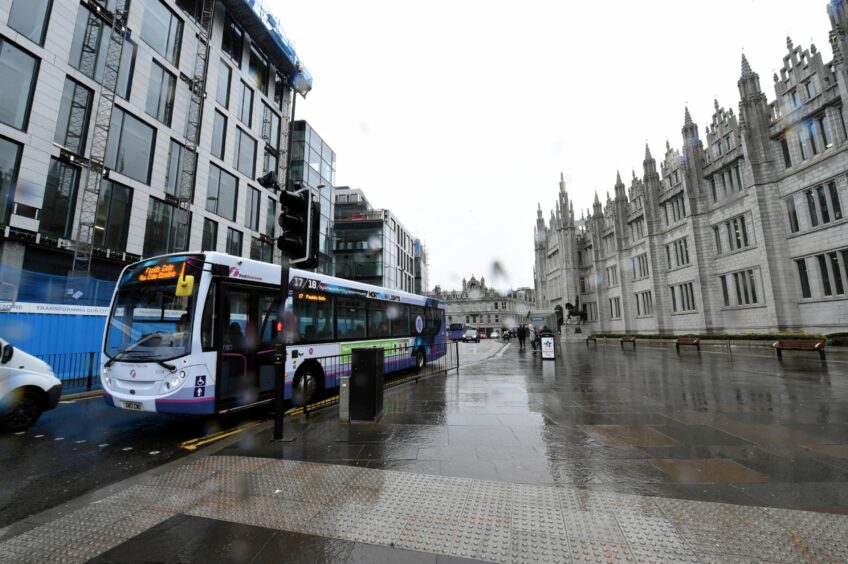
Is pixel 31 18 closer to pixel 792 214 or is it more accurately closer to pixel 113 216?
pixel 113 216

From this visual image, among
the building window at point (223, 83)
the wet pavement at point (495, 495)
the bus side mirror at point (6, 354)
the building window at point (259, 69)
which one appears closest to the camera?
the wet pavement at point (495, 495)

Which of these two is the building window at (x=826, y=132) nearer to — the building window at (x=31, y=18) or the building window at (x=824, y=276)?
the building window at (x=824, y=276)

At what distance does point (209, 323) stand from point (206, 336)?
0.25 m

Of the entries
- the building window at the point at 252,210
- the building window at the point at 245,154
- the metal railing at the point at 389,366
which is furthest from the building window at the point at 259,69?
the metal railing at the point at 389,366

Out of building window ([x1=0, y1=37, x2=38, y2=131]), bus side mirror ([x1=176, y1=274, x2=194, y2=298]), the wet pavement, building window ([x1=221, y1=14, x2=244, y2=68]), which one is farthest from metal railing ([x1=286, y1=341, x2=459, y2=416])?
building window ([x1=221, y1=14, x2=244, y2=68])

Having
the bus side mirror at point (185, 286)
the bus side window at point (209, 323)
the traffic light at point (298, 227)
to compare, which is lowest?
the bus side window at point (209, 323)

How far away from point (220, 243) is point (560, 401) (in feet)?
85.8

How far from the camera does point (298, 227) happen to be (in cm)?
624

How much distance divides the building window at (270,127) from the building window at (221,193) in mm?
6499

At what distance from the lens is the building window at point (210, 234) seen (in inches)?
992

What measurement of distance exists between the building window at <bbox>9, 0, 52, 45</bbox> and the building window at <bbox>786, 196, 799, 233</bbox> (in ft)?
144

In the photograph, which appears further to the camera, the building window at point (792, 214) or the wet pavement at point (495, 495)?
the building window at point (792, 214)

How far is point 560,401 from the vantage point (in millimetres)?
8516

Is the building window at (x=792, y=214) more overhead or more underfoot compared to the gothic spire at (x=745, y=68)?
more underfoot
